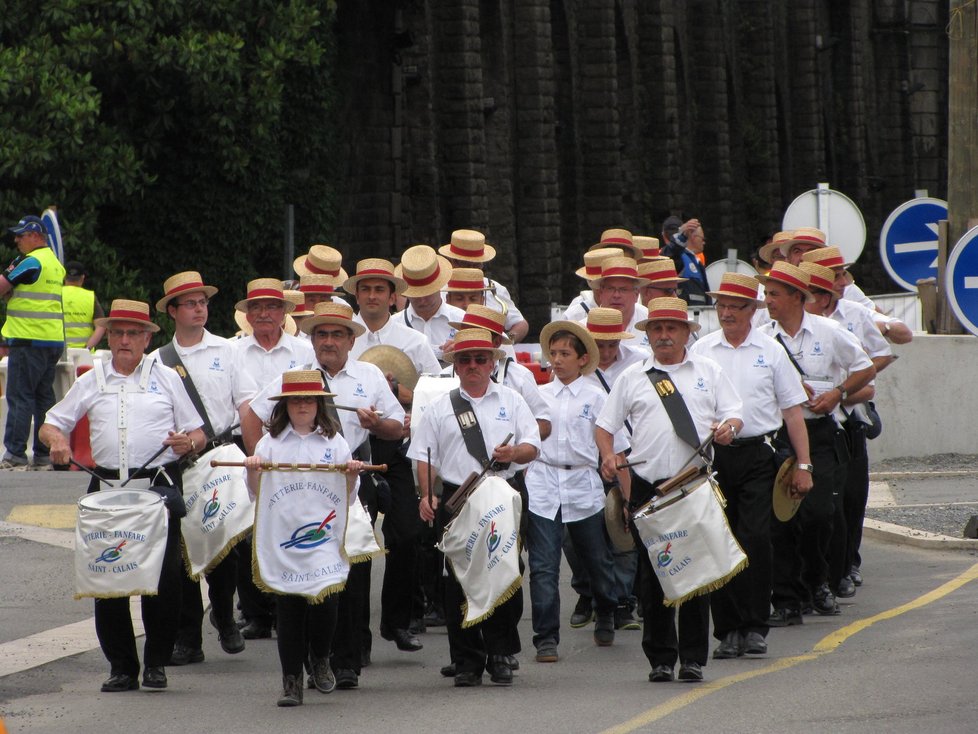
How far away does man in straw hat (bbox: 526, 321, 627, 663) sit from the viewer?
11328mm

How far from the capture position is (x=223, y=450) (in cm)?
1082

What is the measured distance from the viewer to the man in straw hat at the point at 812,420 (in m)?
11.9

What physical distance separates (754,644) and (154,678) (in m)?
2.98

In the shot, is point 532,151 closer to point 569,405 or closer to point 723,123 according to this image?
point 723,123

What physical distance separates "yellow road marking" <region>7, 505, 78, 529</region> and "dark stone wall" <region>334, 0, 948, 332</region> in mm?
16484

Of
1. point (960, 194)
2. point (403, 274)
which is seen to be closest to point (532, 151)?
point (960, 194)

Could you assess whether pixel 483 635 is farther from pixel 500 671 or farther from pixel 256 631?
pixel 256 631

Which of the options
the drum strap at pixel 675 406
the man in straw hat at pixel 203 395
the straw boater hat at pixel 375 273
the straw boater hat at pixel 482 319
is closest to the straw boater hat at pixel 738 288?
the drum strap at pixel 675 406

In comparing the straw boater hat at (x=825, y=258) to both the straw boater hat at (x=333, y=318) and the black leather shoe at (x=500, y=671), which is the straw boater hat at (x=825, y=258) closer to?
the straw boater hat at (x=333, y=318)

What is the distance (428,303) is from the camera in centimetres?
1266

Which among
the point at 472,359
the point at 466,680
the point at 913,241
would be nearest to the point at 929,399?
the point at 913,241

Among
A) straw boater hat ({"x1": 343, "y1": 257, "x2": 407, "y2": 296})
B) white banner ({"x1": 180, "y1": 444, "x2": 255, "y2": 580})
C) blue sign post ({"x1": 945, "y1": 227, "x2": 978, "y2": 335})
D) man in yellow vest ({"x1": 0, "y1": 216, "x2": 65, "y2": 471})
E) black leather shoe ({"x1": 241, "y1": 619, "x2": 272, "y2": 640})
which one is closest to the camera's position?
white banner ({"x1": 180, "y1": 444, "x2": 255, "y2": 580})

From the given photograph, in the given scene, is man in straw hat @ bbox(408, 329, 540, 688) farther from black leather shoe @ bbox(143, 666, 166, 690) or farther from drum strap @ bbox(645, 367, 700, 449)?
black leather shoe @ bbox(143, 666, 166, 690)

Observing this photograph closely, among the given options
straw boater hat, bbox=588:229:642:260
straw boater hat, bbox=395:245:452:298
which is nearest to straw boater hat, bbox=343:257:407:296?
straw boater hat, bbox=395:245:452:298
